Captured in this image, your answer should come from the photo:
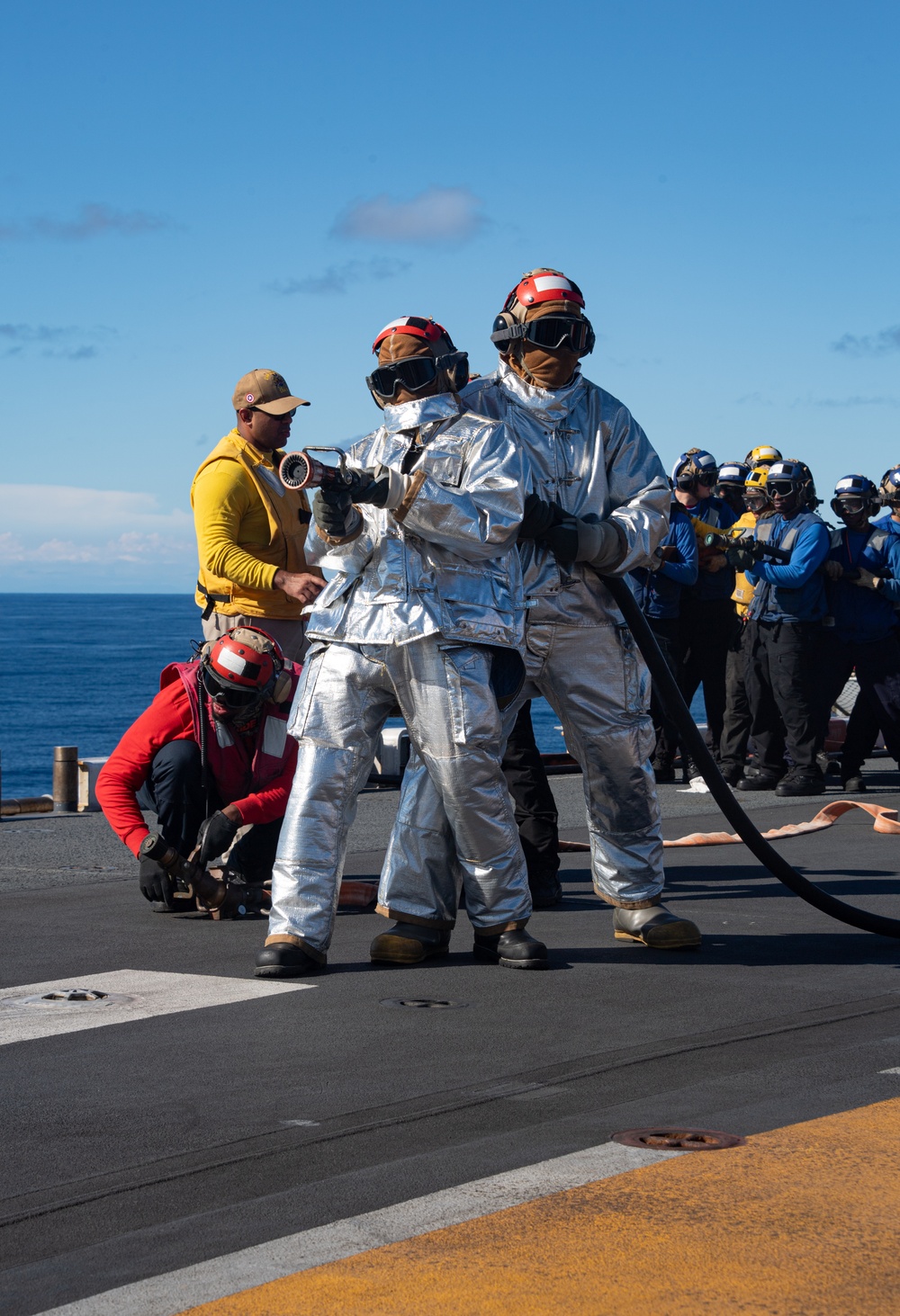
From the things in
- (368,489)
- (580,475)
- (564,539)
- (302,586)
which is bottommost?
(302,586)

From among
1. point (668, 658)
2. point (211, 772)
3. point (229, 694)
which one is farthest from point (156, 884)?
point (668, 658)

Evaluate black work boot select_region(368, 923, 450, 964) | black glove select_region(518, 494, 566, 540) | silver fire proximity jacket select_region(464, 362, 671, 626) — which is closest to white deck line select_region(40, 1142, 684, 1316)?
black work boot select_region(368, 923, 450, 964)

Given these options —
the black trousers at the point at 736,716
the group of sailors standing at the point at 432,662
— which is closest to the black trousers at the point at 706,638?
the black trousers at the point at 736,716

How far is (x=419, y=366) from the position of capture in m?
5.55

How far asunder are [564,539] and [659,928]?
4.63ft

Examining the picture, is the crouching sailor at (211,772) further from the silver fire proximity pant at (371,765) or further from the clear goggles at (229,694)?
the silver fire proximity pant at (371,765)

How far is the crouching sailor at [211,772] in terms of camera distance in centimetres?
679

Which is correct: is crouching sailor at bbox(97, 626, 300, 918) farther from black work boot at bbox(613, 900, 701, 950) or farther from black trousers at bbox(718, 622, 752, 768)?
black trousers at bbox(718, 622, 752, 768)

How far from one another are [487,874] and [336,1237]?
260 centimetres

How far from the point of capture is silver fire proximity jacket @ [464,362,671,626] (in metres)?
5.93

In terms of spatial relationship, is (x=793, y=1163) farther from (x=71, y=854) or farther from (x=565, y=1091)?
(x=71, y=854)

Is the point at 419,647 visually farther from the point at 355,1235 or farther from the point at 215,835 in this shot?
the point at 355,1235

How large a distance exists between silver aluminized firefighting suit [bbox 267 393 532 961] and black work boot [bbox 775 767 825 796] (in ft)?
21.7

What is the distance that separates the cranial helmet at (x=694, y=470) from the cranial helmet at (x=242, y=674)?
5.97 m
